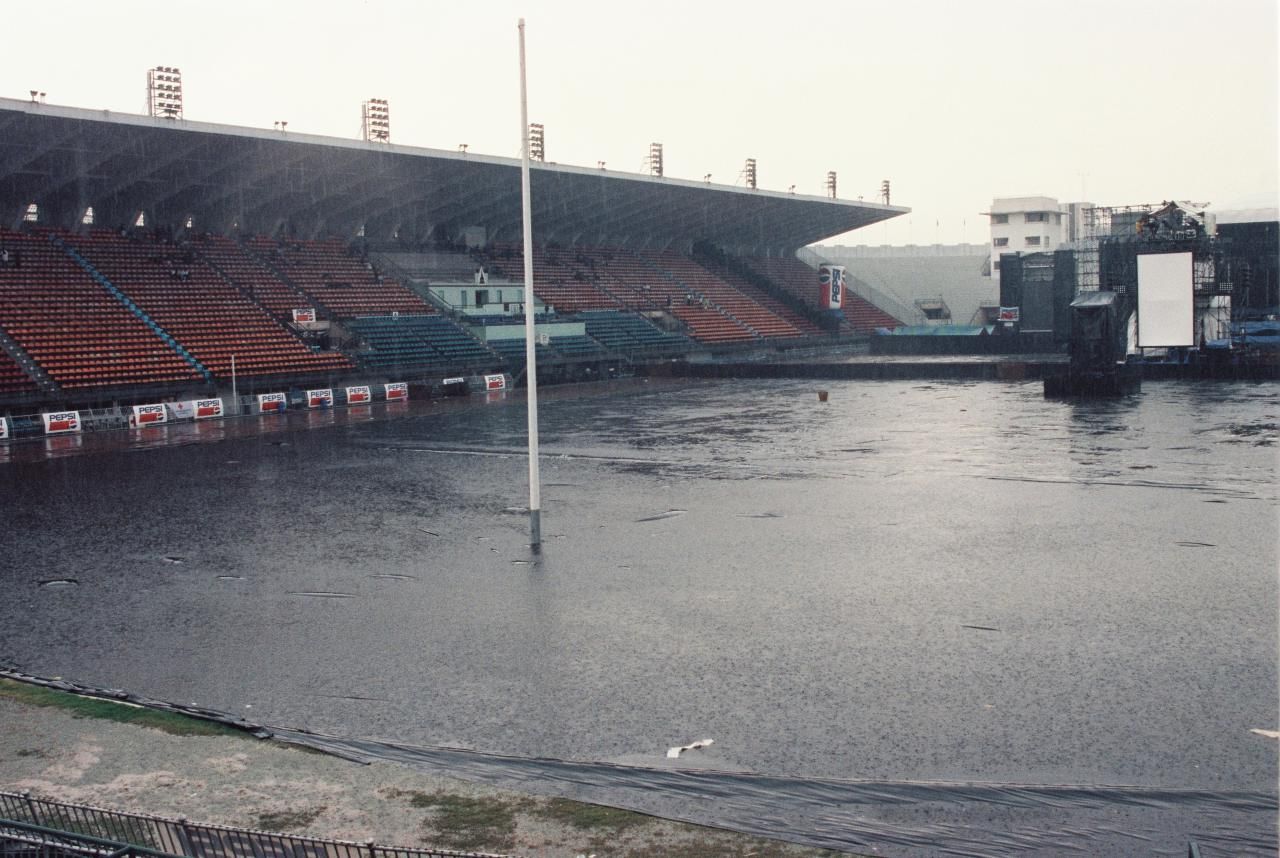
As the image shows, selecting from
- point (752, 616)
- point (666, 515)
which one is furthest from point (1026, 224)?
point (752, 616)

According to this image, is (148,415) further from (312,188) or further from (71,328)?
(312,188)

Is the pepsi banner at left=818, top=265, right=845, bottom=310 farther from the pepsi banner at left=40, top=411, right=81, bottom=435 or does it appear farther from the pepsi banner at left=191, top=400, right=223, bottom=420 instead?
the pepsi banner at left=40, top=411, right=81, bottom=435

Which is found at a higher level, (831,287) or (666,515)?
(831,287)

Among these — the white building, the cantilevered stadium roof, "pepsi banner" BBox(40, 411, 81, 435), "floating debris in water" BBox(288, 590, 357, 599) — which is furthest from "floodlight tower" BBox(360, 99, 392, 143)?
the white building

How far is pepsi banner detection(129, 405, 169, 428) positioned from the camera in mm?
36059

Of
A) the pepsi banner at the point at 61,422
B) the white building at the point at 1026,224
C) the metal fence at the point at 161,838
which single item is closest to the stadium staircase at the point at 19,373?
the pepsi banner at the point at 61,422

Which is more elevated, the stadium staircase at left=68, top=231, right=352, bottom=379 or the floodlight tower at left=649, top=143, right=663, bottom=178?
the floodlight tower at left=649, top=143, right=663, bottom=178

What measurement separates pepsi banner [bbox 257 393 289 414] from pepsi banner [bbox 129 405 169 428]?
358 cm

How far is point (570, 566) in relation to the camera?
15.0 meters

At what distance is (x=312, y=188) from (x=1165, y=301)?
123 feet

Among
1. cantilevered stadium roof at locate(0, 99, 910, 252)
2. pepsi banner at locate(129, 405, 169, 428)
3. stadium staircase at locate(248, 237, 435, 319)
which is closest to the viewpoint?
pepsi banner at locate(129, 405, 169, 428)

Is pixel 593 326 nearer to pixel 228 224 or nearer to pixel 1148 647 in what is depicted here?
pixel 228 224

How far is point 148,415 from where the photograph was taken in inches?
1436

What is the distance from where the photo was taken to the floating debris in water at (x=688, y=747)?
8430 millimetres
